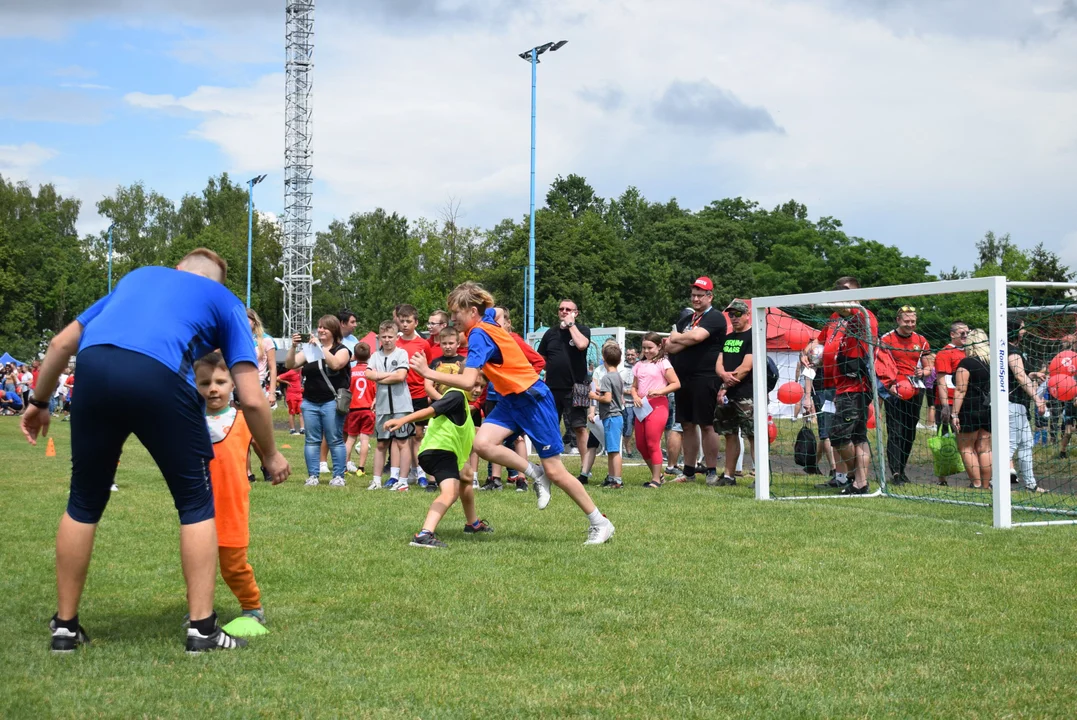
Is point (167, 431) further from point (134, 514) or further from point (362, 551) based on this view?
point (134, 514)

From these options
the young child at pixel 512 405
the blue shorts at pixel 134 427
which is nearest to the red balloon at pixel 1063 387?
the young child at pixel 512 405

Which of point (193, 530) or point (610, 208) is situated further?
point (610, 208)

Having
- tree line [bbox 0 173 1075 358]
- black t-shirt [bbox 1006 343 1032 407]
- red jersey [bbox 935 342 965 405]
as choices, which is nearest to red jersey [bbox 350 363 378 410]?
red jersey [bbox 935 342 965 405]

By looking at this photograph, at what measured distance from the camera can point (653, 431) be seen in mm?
13352

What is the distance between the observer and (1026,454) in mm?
12469

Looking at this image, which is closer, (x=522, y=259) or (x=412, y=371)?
(x=412, y=371)

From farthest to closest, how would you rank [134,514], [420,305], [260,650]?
[420,305]
[134,514]
[260,650]

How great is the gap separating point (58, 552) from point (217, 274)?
1.48 m

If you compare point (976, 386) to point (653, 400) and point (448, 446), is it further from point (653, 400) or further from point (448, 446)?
point (448, 446)

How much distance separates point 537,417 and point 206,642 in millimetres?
3900

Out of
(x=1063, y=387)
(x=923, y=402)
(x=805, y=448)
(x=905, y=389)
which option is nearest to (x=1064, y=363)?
(x=1063, y=387)

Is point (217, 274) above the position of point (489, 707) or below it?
above

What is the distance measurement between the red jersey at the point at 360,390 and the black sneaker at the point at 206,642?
885cm

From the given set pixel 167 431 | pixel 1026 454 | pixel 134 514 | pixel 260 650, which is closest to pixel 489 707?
pixel 260 650
